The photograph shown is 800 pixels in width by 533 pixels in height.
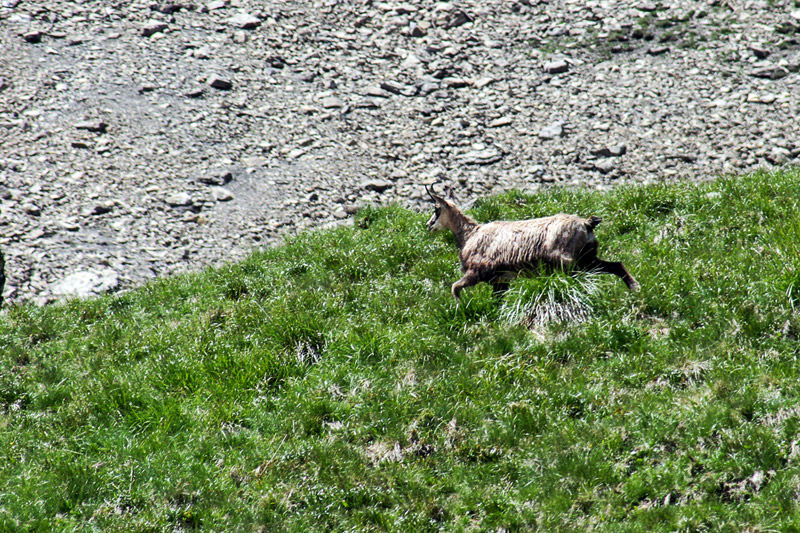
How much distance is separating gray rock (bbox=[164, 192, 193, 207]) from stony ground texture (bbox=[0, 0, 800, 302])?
13 cm

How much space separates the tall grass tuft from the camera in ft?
29.2

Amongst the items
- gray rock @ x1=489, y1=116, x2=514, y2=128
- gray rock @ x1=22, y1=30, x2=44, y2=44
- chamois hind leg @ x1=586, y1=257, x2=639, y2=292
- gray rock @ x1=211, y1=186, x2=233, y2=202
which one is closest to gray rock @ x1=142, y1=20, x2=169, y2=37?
gray rock @ x1=22, y1=30, x2=44, y2=44

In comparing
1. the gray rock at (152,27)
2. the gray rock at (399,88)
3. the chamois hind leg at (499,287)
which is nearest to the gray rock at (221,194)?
the gray rock at (399,88)

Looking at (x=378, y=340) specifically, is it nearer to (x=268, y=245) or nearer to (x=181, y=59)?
(x=268, y=245)

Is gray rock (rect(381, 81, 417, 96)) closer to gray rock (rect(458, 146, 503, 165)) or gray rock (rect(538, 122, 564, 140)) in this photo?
gray rock (rect(458, 146, 503, 165))

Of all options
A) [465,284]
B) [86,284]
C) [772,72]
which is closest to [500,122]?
[772,72]

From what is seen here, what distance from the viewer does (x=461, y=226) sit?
34.3 ft

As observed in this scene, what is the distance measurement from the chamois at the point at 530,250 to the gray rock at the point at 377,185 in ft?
20.0

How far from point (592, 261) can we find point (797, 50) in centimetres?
1268

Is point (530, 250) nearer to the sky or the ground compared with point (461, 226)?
nearer to the sky

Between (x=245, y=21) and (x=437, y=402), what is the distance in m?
16.4

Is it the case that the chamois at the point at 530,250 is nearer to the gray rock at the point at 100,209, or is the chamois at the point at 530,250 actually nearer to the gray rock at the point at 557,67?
the gray rock at the point at 100,209

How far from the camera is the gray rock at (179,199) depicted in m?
15.6

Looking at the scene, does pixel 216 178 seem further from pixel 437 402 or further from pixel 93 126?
pixel 437 402
